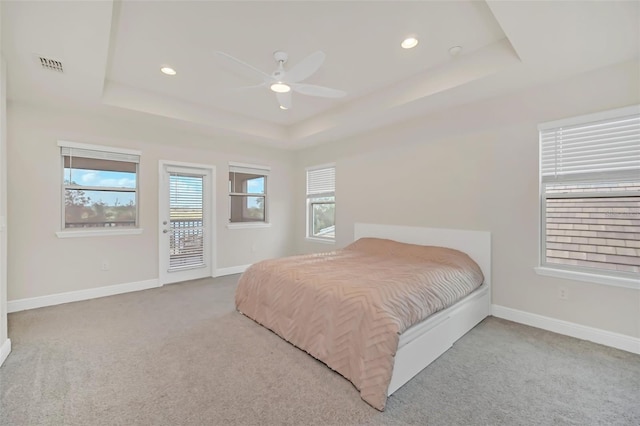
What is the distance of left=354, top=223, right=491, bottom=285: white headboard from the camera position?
318 centimetres

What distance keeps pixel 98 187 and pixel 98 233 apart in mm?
625

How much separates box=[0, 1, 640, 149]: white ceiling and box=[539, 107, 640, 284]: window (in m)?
0.58

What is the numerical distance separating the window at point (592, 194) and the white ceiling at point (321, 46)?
0.58m

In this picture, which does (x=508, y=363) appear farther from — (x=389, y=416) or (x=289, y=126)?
(x=289, y=126)

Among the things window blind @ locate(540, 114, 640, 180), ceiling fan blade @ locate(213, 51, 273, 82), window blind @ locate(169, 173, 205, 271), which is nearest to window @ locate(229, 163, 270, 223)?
window blind @ locate(169, 173, 205, 271)

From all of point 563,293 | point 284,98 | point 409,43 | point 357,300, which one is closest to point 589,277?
point 563,293

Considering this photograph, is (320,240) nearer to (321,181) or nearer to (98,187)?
(321,181)

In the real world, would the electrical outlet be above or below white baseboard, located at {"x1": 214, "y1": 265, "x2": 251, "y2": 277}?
above

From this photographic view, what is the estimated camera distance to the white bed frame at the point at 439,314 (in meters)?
1.89

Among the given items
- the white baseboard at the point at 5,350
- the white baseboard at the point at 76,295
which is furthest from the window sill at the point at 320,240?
the white baseboard at the point at 5,350

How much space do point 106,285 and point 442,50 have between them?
4952 millimetres

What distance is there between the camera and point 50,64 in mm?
2496

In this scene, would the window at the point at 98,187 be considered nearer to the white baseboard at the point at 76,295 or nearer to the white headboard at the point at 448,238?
the white baseboard at the point at 76,295

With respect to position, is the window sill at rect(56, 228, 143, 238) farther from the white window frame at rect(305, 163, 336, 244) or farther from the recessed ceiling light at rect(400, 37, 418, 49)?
the recessed ceiling light at rect(400, 37, 418, 49)
